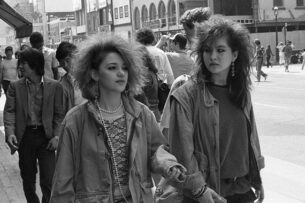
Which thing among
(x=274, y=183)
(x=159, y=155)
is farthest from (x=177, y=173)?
(x=274, y=183)

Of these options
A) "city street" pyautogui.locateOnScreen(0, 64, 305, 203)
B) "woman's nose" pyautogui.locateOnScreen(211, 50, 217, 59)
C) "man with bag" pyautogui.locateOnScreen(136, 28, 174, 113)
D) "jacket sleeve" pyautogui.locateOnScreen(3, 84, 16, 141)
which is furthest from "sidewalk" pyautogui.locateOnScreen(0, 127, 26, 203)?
"woman's nose" pyautogui.locateOnScreen(211, 50, 217, 59)

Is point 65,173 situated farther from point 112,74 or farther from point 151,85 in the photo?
point 151,85

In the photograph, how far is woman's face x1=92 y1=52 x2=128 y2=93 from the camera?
10.6 feet

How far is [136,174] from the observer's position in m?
3.14

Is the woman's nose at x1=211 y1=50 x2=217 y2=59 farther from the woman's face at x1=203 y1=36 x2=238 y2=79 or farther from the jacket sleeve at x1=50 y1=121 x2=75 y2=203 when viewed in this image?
the jacket sleeve at x1=50 y1=121 x2=75 y2=203

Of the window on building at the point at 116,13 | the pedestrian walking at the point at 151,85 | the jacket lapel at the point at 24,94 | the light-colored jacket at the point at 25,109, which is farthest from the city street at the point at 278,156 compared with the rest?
the window on building at the point at 116,13

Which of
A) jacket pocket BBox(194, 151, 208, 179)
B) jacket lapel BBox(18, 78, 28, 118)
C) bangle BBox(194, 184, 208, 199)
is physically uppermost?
jacket lapel BBox(18, 78, 28, 118)

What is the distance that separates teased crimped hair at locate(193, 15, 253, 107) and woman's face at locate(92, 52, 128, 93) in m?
0.49

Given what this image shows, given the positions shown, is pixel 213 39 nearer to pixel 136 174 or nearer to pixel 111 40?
pixel 111 40

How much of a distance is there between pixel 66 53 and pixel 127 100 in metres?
2.73

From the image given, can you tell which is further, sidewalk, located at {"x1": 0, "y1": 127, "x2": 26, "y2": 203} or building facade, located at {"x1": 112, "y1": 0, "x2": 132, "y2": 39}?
building facade, located at {"x1": 112, "y1": 0, "x2": 132, "y2": 39}

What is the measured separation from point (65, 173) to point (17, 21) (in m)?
10.6

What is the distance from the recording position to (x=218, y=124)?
11.0ft

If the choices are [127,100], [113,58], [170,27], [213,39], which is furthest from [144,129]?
[170,27]
